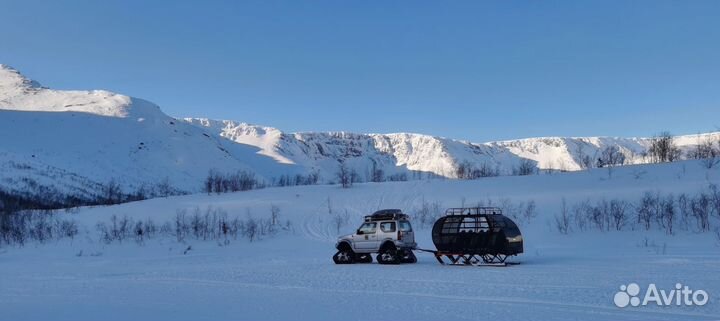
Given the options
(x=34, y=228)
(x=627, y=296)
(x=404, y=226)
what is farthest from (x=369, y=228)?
(x=34, y=228)

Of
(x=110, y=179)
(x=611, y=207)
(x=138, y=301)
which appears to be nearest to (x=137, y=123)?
(x=110, y=179)

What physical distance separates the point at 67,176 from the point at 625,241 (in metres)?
132

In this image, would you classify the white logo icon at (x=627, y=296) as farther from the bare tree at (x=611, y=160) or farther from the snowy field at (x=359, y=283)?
the bare tree at (x=611, y=160)

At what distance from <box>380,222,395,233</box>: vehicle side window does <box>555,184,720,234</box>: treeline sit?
16242 millimetres

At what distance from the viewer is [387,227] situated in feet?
80.6

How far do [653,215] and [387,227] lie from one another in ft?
65.5

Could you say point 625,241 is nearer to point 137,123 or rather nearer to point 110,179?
point 110,179

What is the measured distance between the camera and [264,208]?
2244 inches

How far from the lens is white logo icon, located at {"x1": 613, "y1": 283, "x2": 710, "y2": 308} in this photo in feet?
39.3

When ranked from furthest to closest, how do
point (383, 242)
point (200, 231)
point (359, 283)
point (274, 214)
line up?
point (274, 214) → point (200, 231) → point (383, 242) → point (359, 283)

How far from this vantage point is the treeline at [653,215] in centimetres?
3356

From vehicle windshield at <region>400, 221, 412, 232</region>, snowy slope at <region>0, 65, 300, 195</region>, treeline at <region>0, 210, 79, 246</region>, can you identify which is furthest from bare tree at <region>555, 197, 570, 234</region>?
snowy slope at <region>0, 65, 300, 195</region>

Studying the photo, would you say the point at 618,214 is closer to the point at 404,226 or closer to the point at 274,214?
the point at 404,226

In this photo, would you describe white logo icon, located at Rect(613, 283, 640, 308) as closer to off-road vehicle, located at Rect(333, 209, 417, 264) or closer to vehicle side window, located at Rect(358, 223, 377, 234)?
off-road vehicle, located at Rect(333, 209, 417, 264)
